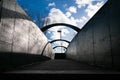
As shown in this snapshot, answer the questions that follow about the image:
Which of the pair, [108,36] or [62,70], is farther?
[108,36]

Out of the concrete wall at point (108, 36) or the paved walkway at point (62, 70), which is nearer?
the paved walkway at point (62, 70)

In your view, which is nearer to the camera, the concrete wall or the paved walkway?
the paved walkway

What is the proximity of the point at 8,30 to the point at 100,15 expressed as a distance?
4.22 m

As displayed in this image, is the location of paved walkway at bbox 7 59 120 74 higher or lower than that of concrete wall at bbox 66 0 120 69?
lower

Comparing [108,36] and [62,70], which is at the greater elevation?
[108,36]

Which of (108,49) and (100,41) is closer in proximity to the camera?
(108,49)

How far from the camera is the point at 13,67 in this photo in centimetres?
534

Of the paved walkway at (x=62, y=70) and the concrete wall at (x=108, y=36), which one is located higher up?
the concrete wall at (x=108, y=36)
